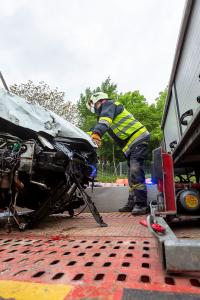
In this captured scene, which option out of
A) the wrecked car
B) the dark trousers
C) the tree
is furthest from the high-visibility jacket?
the tree

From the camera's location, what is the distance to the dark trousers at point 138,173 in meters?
4.20

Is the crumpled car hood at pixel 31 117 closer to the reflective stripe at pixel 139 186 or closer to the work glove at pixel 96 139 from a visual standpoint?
the work glove at pixel 96 139

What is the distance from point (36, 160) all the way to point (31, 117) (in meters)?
0.57

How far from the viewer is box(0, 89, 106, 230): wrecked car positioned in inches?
112

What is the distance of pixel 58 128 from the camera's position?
3.26 meters

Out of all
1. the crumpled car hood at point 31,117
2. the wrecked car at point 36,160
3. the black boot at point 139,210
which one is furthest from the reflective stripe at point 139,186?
the crumpled car hood at point 31,117

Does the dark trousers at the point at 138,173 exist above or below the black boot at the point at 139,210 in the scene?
above

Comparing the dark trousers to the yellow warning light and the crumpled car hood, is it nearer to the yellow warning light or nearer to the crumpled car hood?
the crumpled car hood

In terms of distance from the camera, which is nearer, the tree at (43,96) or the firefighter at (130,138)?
the firefighter at (130,138)

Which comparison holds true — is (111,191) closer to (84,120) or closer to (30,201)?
(30,201)

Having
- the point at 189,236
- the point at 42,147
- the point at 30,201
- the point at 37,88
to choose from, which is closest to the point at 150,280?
the point at 189,236

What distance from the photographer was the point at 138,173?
170 inches

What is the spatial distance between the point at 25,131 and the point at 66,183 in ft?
2.43

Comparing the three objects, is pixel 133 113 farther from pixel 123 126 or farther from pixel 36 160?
pixel 36 160
